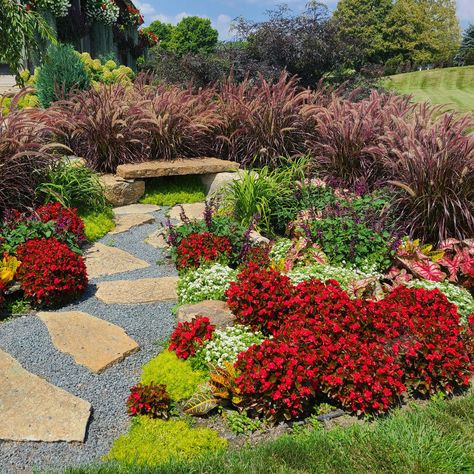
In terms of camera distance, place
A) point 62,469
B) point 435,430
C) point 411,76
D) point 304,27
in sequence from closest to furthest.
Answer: point 62,469, point 435,430, point 304,27, point 411,76

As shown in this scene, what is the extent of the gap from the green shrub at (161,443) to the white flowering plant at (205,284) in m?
1.30

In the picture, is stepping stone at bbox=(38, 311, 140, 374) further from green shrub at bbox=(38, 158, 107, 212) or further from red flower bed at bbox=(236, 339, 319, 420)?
green shrub at bbox=(38, 158, 107, 212)

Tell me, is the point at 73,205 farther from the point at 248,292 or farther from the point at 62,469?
the point at 62,469

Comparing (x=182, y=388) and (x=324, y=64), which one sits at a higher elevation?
(x=324, y=64)

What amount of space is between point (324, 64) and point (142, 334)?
9437 millimetres

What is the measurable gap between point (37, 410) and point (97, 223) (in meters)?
3.26

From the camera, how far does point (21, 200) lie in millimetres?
5352

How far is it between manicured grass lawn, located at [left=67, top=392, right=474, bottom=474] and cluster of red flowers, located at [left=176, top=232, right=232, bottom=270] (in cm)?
212

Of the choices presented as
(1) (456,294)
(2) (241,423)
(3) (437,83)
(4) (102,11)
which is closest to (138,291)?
(2) (241,423)

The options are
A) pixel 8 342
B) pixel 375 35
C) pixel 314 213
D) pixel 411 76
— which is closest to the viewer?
pixel 8 342

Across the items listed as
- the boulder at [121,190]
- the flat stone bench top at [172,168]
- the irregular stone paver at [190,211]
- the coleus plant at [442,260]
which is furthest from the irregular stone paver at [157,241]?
the coleus plant at [442,260]

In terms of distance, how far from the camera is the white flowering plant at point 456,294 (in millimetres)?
3911

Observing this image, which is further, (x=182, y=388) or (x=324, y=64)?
(x=324, y=64)

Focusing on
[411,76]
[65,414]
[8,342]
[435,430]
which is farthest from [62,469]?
[411,76]
